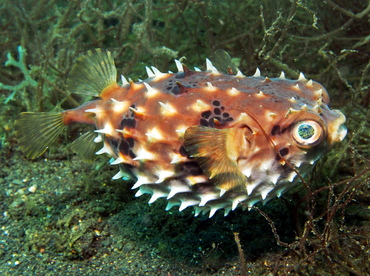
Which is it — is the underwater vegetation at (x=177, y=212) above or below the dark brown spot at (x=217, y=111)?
below

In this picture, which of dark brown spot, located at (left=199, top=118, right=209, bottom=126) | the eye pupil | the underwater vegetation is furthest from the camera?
the underwater vegetation

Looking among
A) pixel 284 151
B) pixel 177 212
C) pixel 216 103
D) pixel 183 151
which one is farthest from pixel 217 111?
pixel 177 212

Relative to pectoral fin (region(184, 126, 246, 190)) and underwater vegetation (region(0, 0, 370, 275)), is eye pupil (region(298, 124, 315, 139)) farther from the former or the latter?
underwater vegetation (region(0, 0, 370, 275))

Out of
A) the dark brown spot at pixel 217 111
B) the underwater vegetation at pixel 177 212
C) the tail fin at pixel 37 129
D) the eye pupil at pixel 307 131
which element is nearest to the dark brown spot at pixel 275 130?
the eye pupil at pixel 307 131

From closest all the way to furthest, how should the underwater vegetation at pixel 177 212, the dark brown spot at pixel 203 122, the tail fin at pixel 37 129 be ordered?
the dark brown spot at pixel 203 122, the underwater vegetation at pixel 177 212, the tail fin at pixel 37 129

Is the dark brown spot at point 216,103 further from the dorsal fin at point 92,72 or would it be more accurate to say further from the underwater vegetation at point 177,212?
the dorsal fin at point 92,72

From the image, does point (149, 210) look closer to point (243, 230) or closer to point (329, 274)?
point (243, 230)

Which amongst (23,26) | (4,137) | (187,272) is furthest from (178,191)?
(23,26)

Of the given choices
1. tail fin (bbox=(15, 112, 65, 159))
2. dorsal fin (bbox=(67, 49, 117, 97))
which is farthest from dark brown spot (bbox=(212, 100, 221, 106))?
tail fin (bbox=(15, 112, 65, 159))
